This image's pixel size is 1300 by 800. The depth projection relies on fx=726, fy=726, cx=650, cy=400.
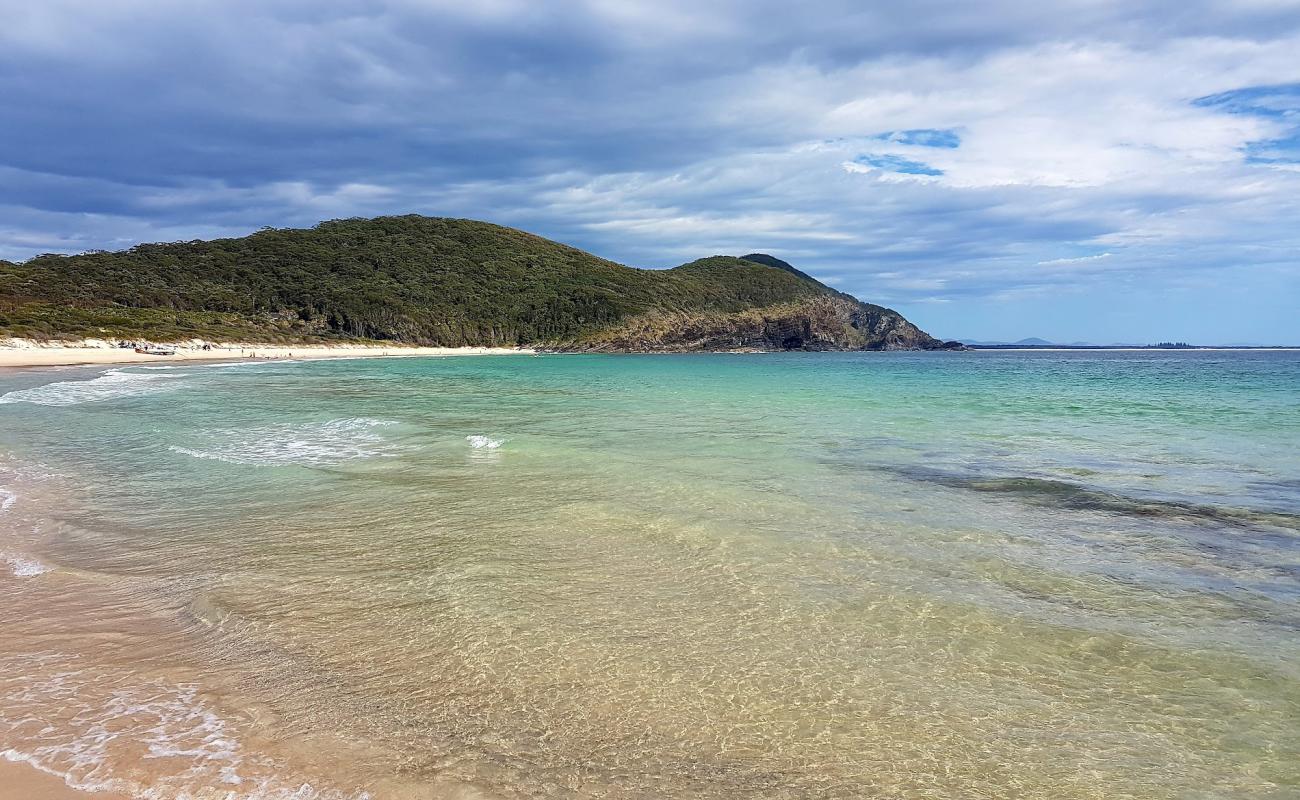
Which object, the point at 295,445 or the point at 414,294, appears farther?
the point at 414,294

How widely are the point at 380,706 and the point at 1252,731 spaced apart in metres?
4.89

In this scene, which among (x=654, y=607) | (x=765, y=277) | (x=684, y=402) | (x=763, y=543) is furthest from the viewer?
(x=765, y=277)

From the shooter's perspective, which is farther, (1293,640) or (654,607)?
(654,607)

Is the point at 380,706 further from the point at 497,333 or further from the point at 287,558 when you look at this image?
the point at 497,333

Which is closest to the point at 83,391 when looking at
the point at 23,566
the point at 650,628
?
the point at 23,566

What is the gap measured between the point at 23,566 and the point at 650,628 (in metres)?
6.03

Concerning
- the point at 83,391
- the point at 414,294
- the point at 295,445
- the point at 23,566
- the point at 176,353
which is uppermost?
the point at 414,294

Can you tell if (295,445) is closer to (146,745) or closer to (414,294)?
(146,745)

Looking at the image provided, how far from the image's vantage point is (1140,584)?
655cm

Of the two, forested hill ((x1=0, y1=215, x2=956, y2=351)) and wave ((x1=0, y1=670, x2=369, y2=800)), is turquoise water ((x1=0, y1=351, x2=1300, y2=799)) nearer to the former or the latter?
wave ((x1=0, y1=670, x2=369, y2=800))

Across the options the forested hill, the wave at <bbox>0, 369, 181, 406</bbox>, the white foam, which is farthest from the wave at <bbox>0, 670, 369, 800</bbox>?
the forested hill

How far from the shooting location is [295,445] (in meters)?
14.7

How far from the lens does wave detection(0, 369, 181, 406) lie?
24047mm

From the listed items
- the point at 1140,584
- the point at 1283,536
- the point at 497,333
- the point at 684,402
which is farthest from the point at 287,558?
the point at 497,333
